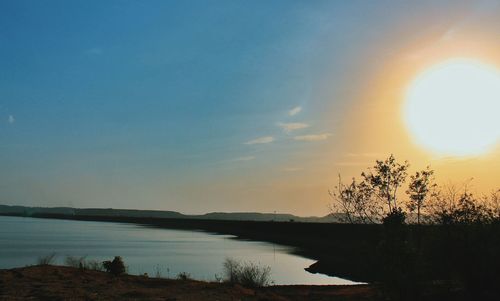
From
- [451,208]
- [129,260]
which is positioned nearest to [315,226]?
[129,260]

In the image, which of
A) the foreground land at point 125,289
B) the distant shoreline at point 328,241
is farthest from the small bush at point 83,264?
the distant shoreline at point 328,241

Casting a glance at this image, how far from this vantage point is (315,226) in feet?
333

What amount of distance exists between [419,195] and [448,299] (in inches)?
616

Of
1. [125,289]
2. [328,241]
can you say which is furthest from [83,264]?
[328,241]

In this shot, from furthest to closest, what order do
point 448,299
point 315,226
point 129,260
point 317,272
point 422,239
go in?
point 315,226
point 129,260
point 317,272
point 422,239
point 448,299

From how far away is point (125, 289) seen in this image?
2033 cm

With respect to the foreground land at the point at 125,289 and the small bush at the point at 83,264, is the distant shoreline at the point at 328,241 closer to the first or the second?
the foreground land at the point at 125,289

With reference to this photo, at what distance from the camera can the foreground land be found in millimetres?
18516

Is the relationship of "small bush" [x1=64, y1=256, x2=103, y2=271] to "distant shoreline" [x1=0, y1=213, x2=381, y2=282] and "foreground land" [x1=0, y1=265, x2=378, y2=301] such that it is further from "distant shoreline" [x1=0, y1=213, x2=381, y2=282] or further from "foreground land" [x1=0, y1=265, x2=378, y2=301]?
"distant shoreline" [x1=0, y1=213, x2=381, y2=282]

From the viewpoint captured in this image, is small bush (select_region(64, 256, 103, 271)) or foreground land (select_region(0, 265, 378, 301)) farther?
small bush (select_region(64, 256, 103, 271))

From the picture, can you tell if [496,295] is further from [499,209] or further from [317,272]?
[317,272]

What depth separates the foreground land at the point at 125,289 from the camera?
729 inches

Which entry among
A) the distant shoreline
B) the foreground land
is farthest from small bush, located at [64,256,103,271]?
the distant shoreline

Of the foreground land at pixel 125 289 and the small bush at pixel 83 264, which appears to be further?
the small bush at pixel 83 264
